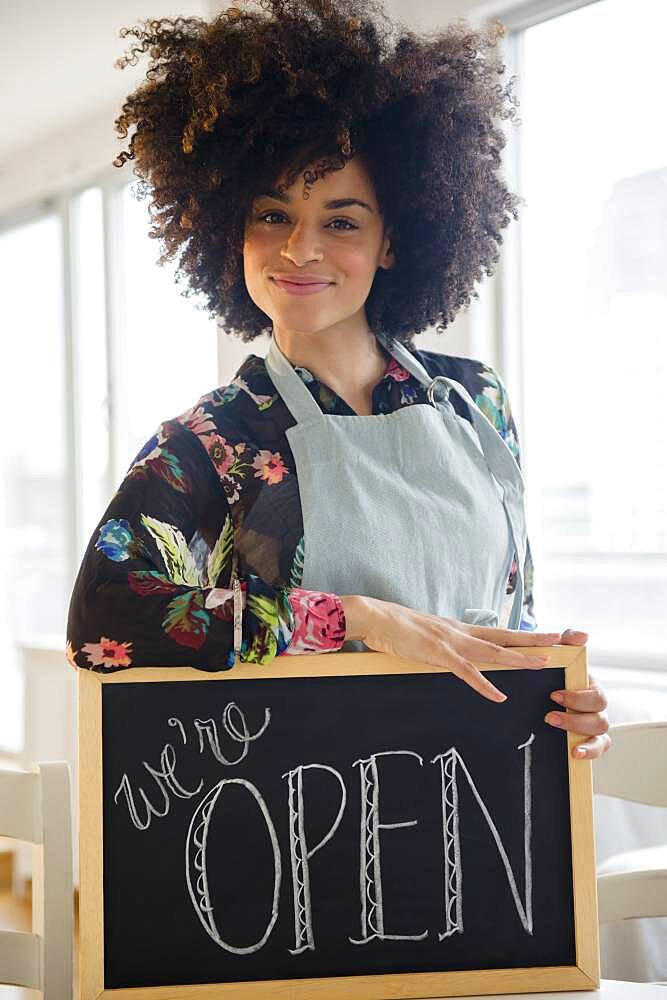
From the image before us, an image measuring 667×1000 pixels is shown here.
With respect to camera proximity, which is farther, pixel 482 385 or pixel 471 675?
pixel 482 385

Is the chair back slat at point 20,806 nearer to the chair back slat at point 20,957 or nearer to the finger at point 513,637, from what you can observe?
the chair back slat at point 20,957

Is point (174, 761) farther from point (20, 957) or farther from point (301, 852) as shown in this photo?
point (20, 957)

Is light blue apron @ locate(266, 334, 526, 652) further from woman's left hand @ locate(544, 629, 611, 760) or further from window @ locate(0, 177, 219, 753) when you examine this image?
window @ locate(0, 177, 219, 753)

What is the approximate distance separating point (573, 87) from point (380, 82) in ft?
5.65

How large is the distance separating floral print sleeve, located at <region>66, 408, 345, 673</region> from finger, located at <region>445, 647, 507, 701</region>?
0.09m

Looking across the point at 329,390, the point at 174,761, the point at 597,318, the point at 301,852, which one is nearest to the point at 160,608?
the point at 174,761

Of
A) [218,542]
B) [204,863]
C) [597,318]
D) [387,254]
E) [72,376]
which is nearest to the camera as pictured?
[204,863]

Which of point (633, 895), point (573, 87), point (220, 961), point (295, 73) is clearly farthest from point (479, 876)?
point (573, 87)

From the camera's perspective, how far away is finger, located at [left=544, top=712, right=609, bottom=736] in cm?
90

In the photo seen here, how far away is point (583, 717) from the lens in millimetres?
900

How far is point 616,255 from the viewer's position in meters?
2.59

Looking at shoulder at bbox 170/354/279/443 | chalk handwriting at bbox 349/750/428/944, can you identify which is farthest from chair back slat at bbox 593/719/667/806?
shoulder at bbox 170/354/279/443

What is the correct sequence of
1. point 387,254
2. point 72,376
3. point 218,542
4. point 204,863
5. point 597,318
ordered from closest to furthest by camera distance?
point 204,863, point 218,542, point 387,254, point 597,318, point 72,376

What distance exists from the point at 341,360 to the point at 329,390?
0.04 m
